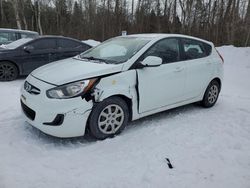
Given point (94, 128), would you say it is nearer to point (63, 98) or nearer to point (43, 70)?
point (63, 98)

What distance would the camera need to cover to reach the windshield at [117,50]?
13.5 ft

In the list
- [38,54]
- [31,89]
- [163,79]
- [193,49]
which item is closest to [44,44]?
[38,54]

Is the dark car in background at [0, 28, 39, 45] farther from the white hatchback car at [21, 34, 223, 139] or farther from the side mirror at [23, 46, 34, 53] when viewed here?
the white hatchback car at [21, 34, 223, 139]

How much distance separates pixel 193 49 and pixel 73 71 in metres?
2.52

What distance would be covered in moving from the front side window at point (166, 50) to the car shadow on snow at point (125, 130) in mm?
1065

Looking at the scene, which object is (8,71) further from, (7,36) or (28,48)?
(7,36)

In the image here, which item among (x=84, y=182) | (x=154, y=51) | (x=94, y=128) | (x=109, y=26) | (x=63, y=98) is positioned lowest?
(x=84, y=182)

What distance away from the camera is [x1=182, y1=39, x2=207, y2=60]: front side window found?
4.79 metres

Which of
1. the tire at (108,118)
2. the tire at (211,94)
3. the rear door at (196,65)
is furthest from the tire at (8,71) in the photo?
the tire at (211,94)

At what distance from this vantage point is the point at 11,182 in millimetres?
2750

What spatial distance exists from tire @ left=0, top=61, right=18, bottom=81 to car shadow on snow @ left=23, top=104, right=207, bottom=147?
3.68 metres

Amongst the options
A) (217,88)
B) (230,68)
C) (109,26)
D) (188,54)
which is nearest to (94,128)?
(188,54)

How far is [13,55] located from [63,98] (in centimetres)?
467

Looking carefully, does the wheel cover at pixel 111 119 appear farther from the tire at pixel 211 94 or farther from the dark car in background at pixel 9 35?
the dark car in background at pixel 9 35
